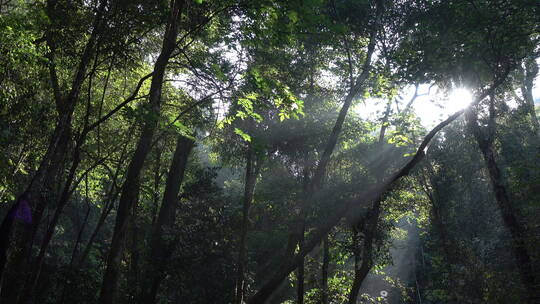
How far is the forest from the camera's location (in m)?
5.04

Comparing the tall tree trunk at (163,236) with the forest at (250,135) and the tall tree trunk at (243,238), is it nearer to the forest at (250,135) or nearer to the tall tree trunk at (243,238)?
the forest at (250,135)

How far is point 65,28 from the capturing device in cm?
657

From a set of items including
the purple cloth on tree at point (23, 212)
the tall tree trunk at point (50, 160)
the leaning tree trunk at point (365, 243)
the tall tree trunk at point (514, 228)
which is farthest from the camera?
the leaning tree trunk at point (365, 243)

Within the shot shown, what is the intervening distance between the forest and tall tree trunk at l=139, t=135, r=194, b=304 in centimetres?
5

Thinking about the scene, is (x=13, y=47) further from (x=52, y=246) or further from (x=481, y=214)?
(x=481, y=214)

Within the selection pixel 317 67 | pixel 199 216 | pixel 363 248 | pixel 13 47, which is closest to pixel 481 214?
pixel 363 248

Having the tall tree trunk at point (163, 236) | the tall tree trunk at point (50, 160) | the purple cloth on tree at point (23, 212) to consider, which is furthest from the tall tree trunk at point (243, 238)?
the purple cloth on tree at point (23, 212)

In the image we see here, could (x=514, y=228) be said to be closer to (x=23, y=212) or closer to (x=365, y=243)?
(x=365, y=243)

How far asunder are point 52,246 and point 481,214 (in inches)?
1028

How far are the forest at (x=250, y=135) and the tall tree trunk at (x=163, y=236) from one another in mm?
50

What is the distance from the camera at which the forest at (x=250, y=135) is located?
5043 mm

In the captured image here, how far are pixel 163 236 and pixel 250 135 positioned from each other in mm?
4408

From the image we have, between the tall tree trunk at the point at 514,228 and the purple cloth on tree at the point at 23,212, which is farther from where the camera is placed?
the tall tree trunk at the point at 514,228

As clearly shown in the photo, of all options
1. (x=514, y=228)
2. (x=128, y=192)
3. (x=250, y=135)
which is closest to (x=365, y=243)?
(x=514, y=228)
